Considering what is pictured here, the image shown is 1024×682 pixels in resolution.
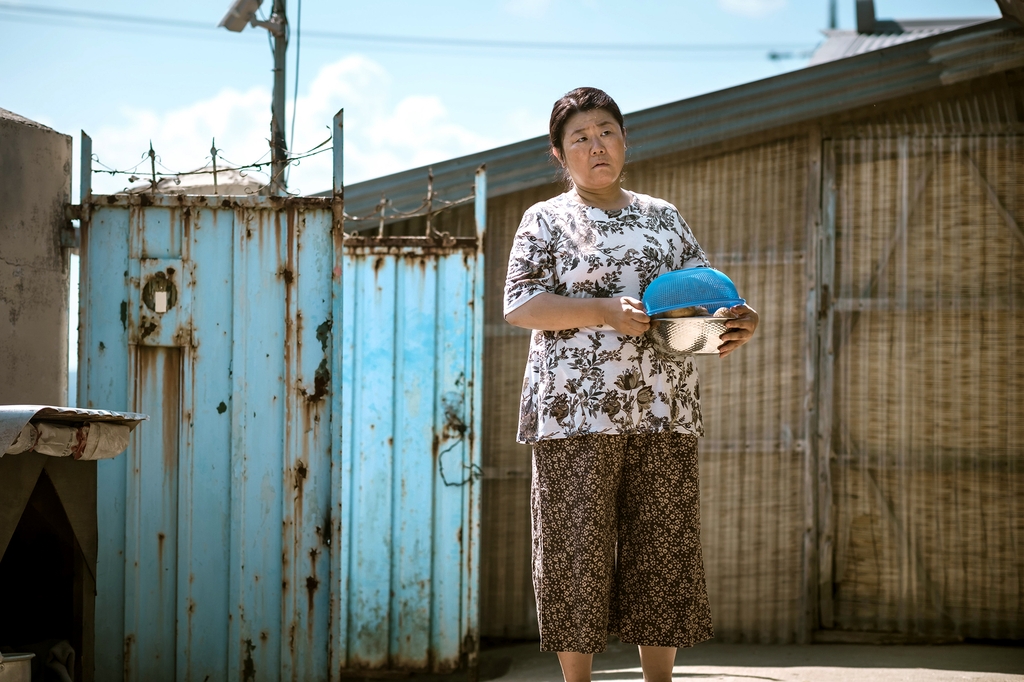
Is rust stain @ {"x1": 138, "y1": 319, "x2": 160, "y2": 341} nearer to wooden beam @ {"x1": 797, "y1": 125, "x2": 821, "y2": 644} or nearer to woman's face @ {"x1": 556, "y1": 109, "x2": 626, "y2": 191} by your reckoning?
woman's face @ {"x1": 556, "y1": 109, "x2": 626, "y2": 191}

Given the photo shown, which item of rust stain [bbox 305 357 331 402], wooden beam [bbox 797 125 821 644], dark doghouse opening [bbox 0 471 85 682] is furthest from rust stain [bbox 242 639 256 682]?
wooden beam [bbox 797 125 821 644]

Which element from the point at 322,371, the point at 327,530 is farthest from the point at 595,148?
the point at 327,530

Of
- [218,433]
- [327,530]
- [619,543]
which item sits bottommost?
[327,530]

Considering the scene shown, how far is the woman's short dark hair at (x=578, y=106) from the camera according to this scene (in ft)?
9.02

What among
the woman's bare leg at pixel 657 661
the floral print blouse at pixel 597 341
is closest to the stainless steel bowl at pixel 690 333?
the floral print blouse at pixel 597 341

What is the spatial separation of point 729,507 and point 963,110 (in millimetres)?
2659

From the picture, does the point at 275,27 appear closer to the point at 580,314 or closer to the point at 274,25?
the point at 274,25

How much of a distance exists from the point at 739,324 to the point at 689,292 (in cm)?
16

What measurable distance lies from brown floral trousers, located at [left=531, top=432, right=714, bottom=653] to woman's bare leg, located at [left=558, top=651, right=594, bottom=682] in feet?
0.13

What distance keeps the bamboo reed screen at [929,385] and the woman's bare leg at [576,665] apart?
128 inches

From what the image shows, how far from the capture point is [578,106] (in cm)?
275

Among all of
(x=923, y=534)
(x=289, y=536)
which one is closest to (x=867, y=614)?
(x=923, y=534)

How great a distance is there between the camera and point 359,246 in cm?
504

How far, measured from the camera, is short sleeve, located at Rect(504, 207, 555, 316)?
8.68 ft
